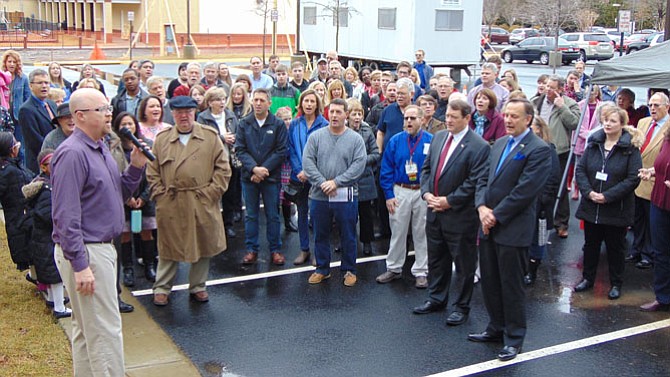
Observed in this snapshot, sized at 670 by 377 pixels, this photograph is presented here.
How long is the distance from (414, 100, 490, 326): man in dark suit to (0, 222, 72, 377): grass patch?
131 inches

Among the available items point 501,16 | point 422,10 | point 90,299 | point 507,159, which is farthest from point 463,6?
point 501,16

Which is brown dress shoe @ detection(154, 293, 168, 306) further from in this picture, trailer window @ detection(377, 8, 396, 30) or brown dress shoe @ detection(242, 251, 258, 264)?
trailer window @ detection(377, 8, 396, 30)

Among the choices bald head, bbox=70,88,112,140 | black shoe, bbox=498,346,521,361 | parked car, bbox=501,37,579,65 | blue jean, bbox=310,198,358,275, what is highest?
parked car, bbox=501,37,579,65

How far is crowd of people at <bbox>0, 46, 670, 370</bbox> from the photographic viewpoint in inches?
186

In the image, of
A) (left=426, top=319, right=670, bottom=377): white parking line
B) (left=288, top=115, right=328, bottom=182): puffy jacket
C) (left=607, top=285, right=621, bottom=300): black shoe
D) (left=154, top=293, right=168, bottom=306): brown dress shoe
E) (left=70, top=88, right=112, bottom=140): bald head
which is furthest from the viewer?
(left=288, top=115, right=328, bottom=182): puffy jacket

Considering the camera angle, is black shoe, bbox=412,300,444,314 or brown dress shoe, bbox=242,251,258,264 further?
brown dress shoe, bbox=242,251,258,264

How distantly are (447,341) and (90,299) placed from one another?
3043 mm

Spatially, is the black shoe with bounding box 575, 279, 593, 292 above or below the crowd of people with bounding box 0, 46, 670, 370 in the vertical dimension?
below

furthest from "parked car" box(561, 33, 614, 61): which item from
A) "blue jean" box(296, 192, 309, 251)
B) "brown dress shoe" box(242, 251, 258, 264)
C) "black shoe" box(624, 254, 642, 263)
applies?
"brown dress shoe" box(242, 251, 258, 264)

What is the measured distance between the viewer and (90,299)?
15.1ft

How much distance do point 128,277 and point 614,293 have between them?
196 inches

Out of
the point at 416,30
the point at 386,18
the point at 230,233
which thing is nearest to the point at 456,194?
the point at 230,233

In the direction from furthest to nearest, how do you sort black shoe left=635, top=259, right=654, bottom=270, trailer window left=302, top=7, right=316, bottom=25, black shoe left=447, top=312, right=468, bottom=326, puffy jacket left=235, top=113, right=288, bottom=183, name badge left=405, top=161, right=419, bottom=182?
1. trailer window left=302, top=7, right=316, bottom=25
2. black shoe left=635, top=259, right=654, bottom=270
3. puffy jacket left=235, top=113, right=288, bottom=183
4. name badge left=405, top=161, right=419, bottom=182
5. black shoe left=447, top=312, right=468, bottom=326

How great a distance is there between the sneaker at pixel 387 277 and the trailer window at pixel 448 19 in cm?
1817
